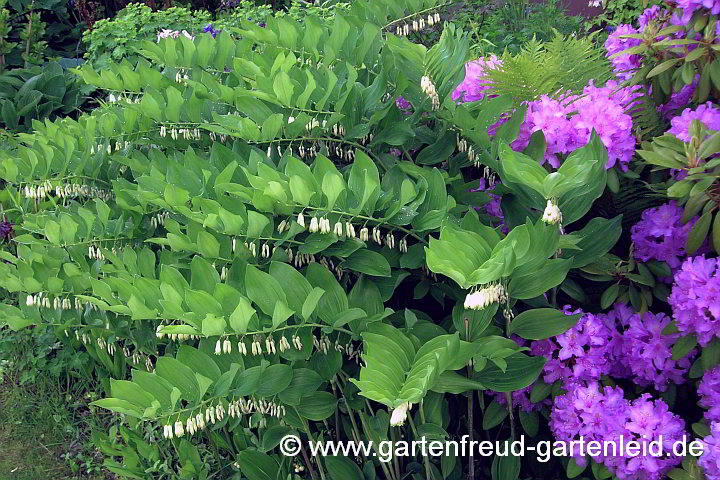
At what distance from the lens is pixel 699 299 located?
5.22 feet

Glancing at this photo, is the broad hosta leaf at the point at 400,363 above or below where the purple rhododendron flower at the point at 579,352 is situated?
above

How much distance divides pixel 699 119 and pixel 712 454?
754 mm

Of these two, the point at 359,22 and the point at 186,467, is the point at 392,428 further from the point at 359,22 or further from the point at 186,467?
the point at 359,22

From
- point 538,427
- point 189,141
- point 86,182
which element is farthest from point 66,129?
point 538,427

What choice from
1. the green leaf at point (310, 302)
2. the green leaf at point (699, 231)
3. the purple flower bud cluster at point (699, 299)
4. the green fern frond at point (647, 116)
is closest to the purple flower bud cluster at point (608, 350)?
the purple flower bud cluster at point (699, 299)

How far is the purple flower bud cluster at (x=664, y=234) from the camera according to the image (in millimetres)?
1777

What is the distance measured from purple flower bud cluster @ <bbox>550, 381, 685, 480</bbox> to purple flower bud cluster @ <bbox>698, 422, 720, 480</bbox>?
0.27 ft

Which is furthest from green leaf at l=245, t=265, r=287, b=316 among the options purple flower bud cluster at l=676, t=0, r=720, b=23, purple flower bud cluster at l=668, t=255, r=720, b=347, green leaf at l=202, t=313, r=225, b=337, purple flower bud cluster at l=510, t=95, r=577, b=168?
purple flower bud cluster at l=676, t=0, r=720, b=23

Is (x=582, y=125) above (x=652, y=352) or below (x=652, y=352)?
above

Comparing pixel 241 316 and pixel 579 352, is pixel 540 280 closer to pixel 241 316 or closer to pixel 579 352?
pixel 579 352

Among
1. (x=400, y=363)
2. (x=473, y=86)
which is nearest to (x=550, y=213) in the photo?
(x=400, y=363)

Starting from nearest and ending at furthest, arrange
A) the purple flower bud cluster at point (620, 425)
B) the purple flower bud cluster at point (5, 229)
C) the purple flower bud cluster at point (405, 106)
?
the purple flower bud cluster at point (620, 425) → the purple flower bud cluster at point (405, 106) → the purple flower bud cluster at point (5, 229)

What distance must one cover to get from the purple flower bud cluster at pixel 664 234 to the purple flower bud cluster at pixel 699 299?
0.13 m

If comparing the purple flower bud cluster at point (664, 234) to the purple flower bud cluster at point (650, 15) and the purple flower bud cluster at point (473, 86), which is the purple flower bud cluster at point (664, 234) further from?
the purple flower bud cluster at point (473, 86)
